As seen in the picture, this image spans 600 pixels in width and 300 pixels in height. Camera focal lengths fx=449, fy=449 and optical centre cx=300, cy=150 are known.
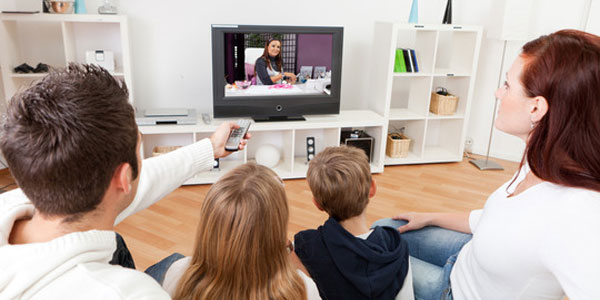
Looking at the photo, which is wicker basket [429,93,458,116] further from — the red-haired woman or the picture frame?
the red-haired woman

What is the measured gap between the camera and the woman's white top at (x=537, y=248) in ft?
2.97

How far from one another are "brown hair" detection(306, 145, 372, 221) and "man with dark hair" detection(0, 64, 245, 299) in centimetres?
73

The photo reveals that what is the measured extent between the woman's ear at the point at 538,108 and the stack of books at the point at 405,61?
2.64 m

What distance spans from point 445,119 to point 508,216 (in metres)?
3.15

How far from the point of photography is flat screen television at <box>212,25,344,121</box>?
320cm

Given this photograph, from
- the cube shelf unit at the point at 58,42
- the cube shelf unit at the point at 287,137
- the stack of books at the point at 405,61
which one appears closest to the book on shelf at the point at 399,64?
the stack of books at the point at 405,61

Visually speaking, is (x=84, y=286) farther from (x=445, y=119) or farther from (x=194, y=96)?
(x=445, y=119)

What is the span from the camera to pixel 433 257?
65.7 inches

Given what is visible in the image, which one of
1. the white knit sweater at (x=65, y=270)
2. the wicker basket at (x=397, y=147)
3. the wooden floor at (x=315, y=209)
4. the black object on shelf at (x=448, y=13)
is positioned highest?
the black object on shelf at (x=448, y=13)

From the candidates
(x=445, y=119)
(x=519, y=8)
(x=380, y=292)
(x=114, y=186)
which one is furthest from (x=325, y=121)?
(x=114, y=186)

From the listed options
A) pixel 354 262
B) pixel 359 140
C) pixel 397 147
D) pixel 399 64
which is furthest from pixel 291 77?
pixel 354 262

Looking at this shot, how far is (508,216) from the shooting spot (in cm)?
114

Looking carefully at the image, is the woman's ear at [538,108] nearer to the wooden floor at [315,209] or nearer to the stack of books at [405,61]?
the wooden floor at [315,209]

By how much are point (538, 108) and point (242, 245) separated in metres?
0.80
